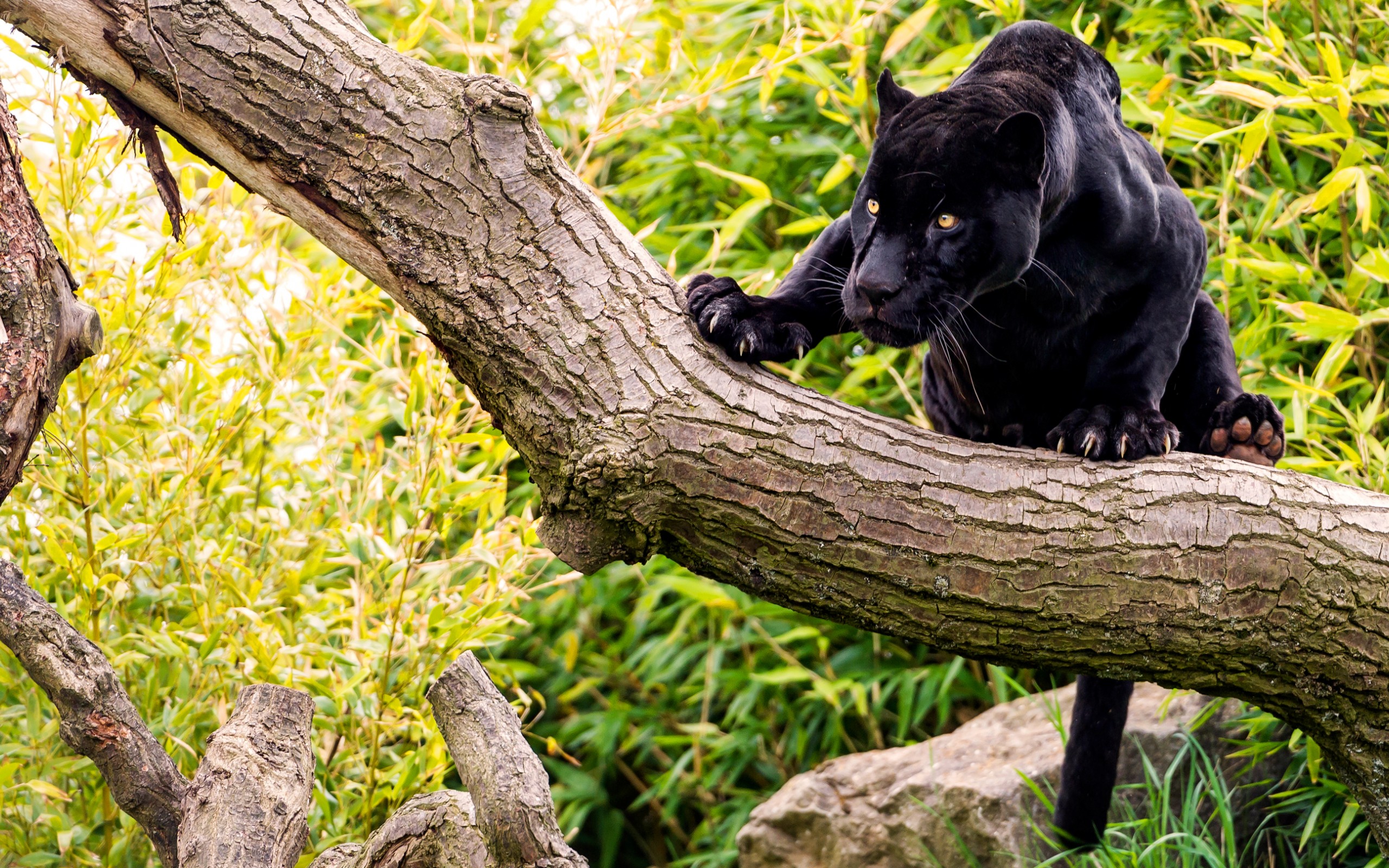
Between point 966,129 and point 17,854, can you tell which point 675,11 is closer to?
point 966,129

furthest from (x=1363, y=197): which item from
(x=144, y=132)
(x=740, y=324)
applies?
(x=144, y=132)

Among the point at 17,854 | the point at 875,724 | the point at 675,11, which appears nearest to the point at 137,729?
the point at 17,854

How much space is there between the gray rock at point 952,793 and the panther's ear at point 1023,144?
1.42 metres

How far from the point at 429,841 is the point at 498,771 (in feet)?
0.78

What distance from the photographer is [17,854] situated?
209 centimetres

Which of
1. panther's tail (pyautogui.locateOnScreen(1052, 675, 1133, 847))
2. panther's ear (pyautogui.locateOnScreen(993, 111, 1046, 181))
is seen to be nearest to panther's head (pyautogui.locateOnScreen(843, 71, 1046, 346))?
panther's ear (pyautogui.locateOnScreen(993, 111, 1046, 181))

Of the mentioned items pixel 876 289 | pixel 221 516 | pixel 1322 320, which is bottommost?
pixel 221 516

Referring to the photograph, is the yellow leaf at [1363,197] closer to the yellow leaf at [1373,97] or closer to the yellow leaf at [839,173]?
the yellow leaf at [1373,97]

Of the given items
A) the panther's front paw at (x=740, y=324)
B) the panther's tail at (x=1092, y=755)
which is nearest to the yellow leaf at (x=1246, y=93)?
the panther's front paw at (x=740, y=324)

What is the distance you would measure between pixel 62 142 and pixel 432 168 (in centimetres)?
87

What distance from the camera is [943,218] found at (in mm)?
1829

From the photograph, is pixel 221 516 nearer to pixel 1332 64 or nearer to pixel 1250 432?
pixel 1250 432

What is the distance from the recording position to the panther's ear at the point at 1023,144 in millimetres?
1767

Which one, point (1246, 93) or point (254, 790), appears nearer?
point (254, 790)
